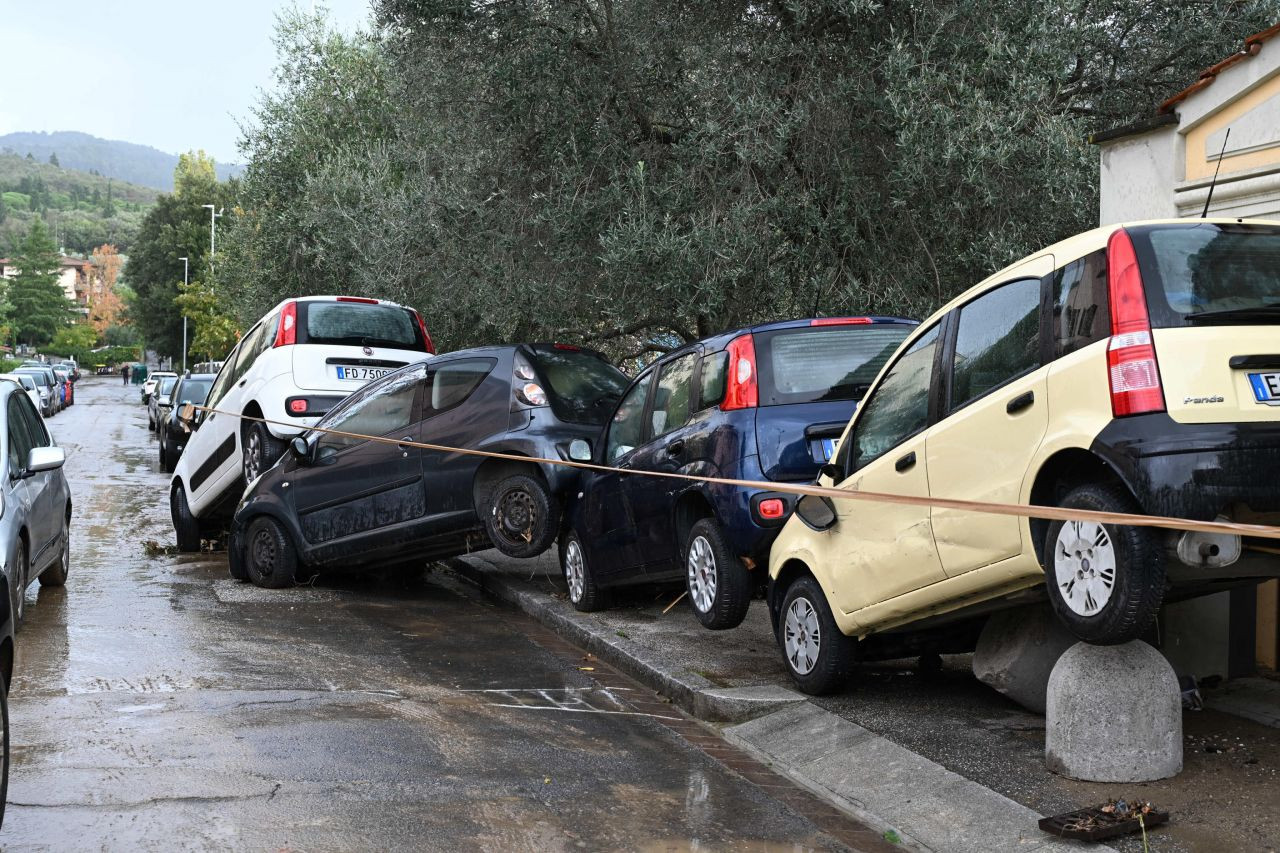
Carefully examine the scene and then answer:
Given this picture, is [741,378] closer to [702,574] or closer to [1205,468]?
[702,574]

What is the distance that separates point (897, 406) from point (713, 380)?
73.0 inches

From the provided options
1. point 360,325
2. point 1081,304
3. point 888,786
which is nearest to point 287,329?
point 360,325

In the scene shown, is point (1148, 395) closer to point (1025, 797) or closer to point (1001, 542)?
point (1001, 542)

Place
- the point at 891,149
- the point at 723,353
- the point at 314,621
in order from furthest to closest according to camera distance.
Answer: the point at 891,149 → the point at 314,621 → the point at 723,353

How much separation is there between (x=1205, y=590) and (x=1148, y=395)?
1.24 m

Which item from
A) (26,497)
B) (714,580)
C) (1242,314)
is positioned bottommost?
(714,580)

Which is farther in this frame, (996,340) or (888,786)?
(996,340)

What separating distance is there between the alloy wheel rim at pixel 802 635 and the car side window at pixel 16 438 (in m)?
4.86

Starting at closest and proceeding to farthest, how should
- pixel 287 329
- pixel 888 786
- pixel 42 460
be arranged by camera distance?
pixel 888 786 < pixel 42 460 < pixel 287 329

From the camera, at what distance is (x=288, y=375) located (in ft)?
41.2

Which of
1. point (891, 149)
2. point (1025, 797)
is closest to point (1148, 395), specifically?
point (1025, 797)

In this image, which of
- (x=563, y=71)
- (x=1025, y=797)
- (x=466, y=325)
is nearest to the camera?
(x=1025, y=797)

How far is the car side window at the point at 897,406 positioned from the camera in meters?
6.21

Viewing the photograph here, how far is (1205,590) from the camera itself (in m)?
5.52
